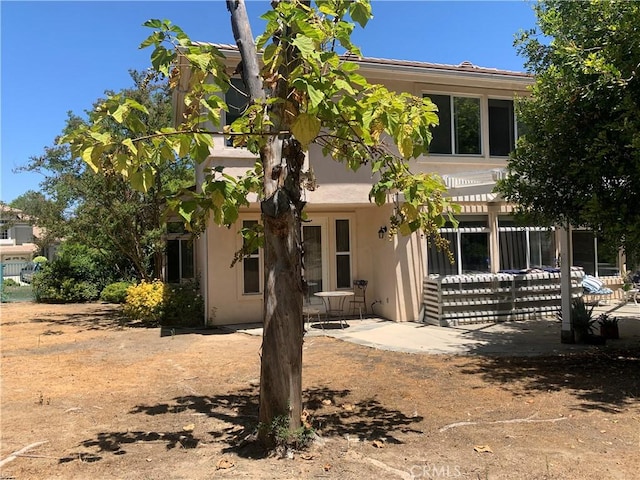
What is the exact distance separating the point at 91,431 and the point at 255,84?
389 cm

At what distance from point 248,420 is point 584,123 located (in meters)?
5.84

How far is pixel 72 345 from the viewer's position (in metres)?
10.6

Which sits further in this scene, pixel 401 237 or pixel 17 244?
pixel 17 244

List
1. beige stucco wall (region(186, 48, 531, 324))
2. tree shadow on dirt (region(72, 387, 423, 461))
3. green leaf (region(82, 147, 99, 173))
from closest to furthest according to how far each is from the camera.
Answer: green leaf (region(82, 147, 99, 173)) → tree shadow on dirt (region(72, 387, 423, 461)) → beige stucco wall (region(186, 48, 531, 324))

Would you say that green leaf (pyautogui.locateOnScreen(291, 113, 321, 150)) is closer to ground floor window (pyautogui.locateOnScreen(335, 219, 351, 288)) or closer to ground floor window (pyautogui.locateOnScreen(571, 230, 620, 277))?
ground floor window (pyautogui.locateOnScreen(335, 219, 351, 288))

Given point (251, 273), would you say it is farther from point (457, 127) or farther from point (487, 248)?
point (457, 127)

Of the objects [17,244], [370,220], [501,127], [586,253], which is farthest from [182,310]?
[17,244]

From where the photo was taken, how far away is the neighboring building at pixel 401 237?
12.1 m

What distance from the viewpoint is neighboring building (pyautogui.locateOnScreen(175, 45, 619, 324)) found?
1212cm

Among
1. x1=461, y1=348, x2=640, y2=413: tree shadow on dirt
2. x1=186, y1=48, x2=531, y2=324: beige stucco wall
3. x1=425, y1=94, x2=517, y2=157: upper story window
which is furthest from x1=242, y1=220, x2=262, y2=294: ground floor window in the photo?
x1=461, y1=348, x2=640, y2=413: tree shadow on dirt

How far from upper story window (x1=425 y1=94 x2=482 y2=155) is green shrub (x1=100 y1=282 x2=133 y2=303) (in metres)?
13.9

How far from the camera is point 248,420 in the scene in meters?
5.45

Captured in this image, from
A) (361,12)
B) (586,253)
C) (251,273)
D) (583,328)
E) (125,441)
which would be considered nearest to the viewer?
(361,12)

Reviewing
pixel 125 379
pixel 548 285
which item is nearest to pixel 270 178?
pixel 125 379
